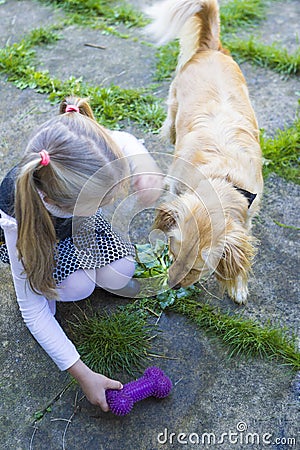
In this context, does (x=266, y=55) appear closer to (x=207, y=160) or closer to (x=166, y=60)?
(x=166, y=60)

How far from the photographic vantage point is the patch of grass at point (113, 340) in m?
2.81

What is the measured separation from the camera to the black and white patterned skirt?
9.00 ft

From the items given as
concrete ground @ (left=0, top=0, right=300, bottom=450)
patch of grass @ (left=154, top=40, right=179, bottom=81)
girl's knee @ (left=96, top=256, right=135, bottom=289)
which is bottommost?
concrete ground @ (left=0, top=0, right=300, bottom=450)

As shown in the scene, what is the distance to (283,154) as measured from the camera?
158 inches

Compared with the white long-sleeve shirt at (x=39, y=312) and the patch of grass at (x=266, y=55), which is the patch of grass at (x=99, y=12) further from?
the white long-sleeve shirt at (x=39, y=312)

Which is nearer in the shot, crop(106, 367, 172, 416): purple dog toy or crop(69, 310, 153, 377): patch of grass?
crop(106, 367, 172, 416): purple dog toy

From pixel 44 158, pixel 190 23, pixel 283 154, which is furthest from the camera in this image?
pixel 283 154

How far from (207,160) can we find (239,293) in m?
0.75

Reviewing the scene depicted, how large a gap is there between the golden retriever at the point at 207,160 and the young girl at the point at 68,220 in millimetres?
245

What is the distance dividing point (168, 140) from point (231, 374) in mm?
1884

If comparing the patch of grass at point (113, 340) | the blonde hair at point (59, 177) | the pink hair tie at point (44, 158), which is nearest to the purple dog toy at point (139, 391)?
the patch of grass at point (113, 340)

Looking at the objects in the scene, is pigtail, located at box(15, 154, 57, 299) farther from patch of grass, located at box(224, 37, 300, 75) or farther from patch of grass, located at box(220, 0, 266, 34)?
patch of grass, located at box(220, 0, 266, 34)

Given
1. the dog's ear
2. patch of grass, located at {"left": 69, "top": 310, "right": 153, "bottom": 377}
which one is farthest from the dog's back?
patch of grass, located at {"left": 69, "top": 310, "right": 153, "bottom": 377}

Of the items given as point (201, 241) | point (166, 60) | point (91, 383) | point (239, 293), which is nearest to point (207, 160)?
point (201, 241)
